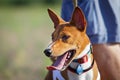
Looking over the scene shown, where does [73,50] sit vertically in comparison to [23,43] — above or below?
above

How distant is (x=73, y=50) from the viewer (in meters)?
3.27

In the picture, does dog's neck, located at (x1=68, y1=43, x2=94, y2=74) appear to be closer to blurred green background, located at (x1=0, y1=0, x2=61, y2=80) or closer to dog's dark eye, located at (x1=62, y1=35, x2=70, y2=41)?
dog's dark eye, located at (x1=62, y1=35, x2=70, y2=41)

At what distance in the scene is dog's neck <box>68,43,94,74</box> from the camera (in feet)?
10.9

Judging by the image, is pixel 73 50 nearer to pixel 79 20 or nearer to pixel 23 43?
pixel 79 20

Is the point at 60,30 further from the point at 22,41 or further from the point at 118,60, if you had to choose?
the point at 22,41

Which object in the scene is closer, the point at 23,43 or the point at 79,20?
the point at 79,20

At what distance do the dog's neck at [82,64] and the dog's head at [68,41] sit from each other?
43 millimetres

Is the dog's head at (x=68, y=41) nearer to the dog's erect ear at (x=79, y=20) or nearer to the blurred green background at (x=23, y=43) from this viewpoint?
the dog's erect ear at (x=79, y=20)

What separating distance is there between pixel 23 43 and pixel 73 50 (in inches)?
205

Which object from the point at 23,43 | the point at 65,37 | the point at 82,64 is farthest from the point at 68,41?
the point at 23,43

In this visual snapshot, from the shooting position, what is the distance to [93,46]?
12.0 feet

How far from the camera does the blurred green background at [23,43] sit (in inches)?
270

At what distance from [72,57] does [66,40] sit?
0.07 metres

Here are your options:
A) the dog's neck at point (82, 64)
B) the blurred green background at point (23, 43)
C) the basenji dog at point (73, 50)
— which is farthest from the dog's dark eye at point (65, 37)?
the blurred green background at point (23, 43)
